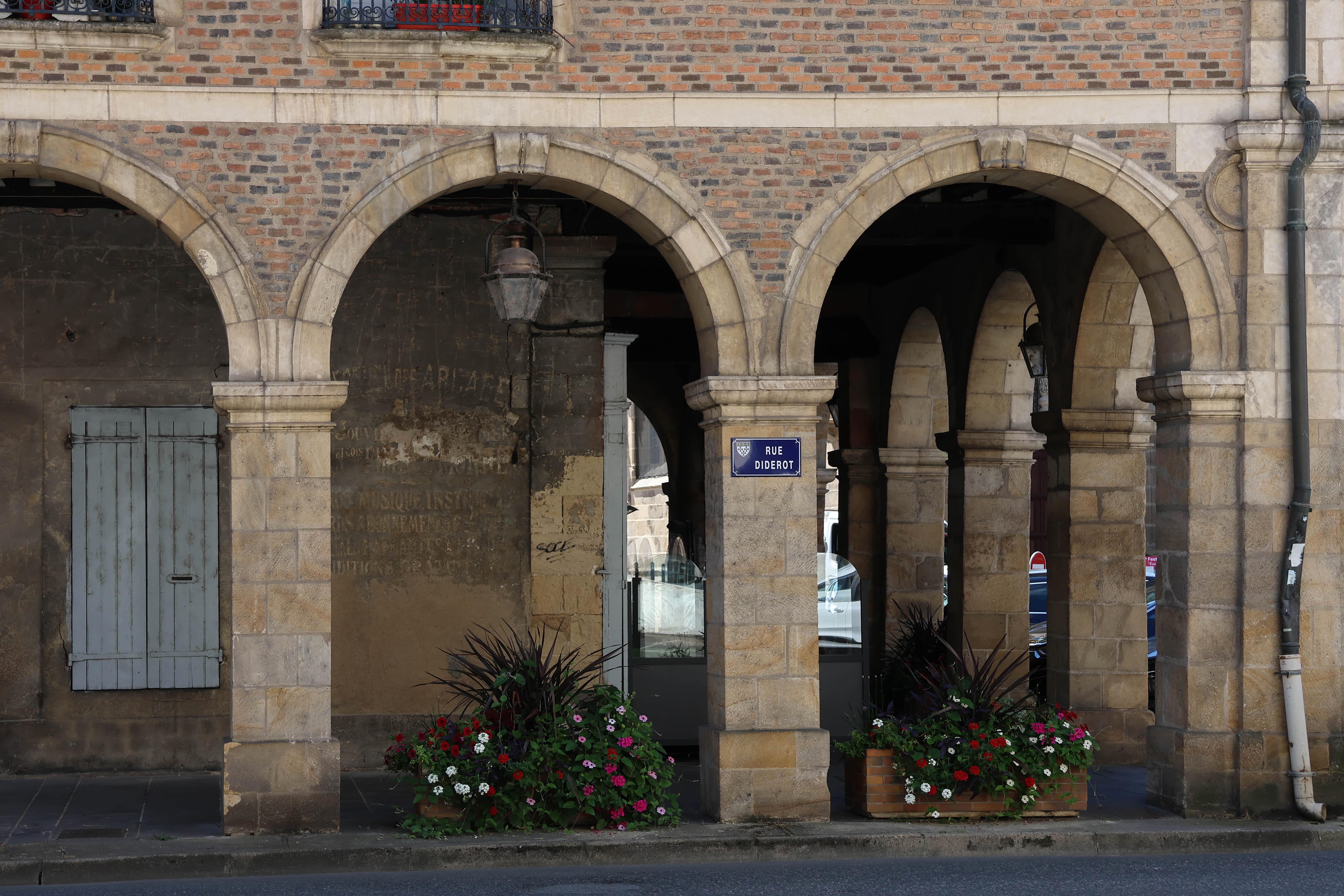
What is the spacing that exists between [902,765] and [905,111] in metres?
3.63

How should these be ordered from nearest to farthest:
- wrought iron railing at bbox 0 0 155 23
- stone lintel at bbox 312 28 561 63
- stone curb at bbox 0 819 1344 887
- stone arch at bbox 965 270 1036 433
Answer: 1. stone curb at bbox 0 819 1344 887
2. wrought iron railing at bbox 0 0 155 23
3. stone lintel at bbox 312 28 561 63
4. stone arch at bbox 965 270 1036 433

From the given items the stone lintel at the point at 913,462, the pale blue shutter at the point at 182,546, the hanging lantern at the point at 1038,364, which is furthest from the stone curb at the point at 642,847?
the stone lintel at the point at 913,462

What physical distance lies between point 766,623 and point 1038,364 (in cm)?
389

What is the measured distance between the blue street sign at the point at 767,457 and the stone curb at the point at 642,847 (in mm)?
1921

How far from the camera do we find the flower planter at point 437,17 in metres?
8.67

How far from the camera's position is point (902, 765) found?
880 cm

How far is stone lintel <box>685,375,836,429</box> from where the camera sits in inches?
344

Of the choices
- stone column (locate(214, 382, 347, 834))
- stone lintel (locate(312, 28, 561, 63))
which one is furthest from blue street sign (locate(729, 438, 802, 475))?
stone lintel (locate(312, 28, 561, 63))

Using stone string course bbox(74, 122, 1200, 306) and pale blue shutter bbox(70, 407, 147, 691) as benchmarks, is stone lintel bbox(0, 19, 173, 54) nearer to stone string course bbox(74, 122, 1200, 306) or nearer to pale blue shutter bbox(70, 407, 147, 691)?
stone string course bbox(74, 122, 1200, 306)

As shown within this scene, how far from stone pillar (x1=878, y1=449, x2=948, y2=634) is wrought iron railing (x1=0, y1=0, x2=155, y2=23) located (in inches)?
333

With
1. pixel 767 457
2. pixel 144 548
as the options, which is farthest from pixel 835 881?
pixel 144 548

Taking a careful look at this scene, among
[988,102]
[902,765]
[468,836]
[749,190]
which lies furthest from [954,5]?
[468,836]

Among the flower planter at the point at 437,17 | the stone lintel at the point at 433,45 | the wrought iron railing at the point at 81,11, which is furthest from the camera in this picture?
the flower planter at the point at 437,17

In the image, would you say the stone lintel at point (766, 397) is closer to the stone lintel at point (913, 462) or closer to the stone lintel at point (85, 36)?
the stone lintel at point (85, 36)
